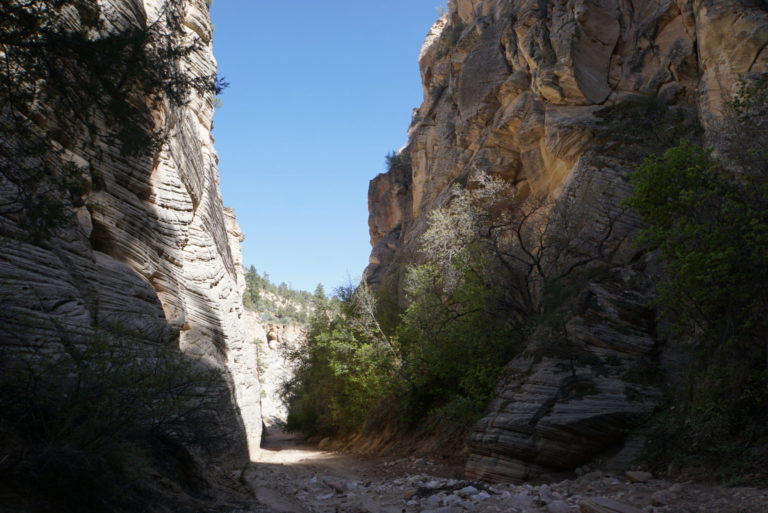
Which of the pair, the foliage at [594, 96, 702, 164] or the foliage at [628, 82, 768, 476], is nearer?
the foliage at [628, 82, 768, 476]

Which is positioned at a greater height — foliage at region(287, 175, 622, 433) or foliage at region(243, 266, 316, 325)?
foliage at region(243, 266, 316, 325)

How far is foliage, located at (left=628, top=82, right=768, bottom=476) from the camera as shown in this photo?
9.09 m

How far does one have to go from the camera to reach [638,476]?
9.74m

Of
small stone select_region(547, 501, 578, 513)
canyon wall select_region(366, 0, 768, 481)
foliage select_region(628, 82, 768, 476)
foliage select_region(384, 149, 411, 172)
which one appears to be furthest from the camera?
foliage select_region(384, 149, 411, 172)

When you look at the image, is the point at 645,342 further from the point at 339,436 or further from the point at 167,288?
the point at 339,436

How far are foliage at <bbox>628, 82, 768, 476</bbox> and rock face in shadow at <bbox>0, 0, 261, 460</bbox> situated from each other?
8.33 metres

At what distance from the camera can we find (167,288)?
562 inches

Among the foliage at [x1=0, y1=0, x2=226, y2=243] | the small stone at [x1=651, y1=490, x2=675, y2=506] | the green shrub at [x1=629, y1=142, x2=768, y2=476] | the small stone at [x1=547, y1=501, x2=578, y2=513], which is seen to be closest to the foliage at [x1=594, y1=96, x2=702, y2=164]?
the green shrub at [x1=629, y1=142, x2=768, y2=476]

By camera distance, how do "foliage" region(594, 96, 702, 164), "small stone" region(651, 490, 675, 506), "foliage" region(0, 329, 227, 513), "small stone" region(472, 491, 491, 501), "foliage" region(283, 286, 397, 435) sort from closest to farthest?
"foliage" region(0, 329, 227, 513), "small stone" region(651, 490, 675, 506), "small stone" region(472, 491, 491, 501), "foliage" region(594, 96, 702, 164), "foliage" region(283, 286, 397, 435)

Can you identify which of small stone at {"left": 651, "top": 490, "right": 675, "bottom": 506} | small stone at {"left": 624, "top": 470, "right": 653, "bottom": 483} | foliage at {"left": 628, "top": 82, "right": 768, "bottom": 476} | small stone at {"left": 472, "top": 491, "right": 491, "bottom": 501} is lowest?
small stone at {"left": 472, "top": 491, "right": 491, "bottom": 501}

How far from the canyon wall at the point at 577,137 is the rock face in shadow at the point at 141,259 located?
730 centimetres

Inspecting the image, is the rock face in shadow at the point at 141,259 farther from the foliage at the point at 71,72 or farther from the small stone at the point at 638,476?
the small stone at the point at 638,476

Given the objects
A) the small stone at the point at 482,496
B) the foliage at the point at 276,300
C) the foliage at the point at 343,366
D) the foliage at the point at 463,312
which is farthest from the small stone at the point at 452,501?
the foliage at the point at 276,300

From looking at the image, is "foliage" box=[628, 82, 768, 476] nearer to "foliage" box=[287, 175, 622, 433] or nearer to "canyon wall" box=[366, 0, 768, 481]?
"canyon wall" box=[366, 0, 768, 481]
